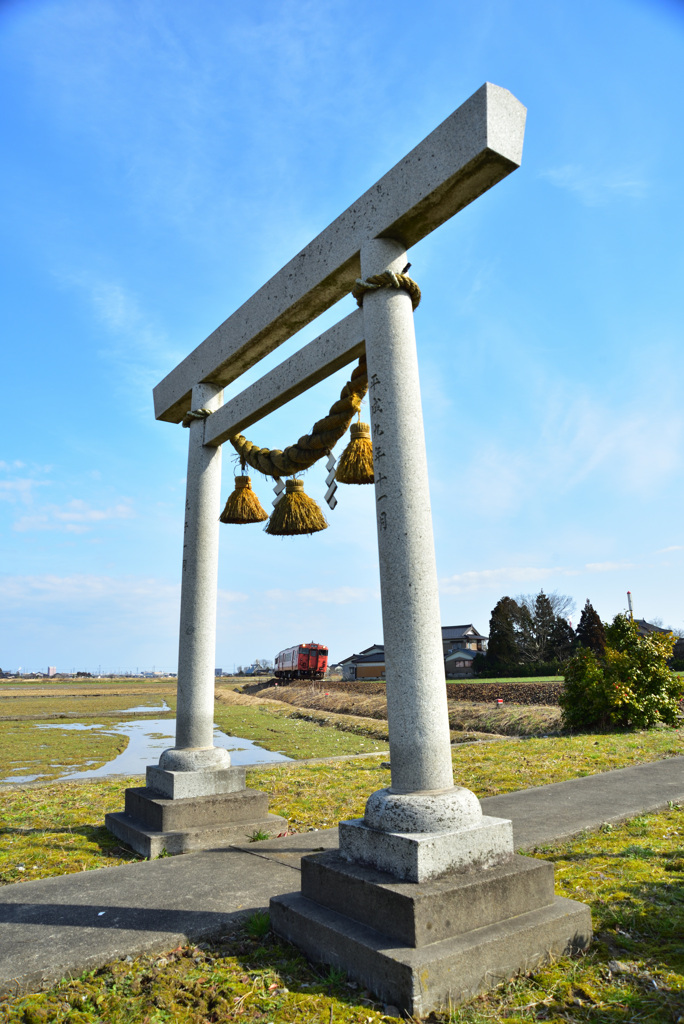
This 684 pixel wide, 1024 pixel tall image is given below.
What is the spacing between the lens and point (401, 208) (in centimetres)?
359

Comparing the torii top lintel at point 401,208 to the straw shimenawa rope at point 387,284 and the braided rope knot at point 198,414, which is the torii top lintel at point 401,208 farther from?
the braided rope knot at point 198,414

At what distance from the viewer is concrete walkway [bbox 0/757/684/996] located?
283cm

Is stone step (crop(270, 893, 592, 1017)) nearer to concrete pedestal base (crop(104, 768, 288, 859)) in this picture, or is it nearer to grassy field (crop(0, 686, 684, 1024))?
grassy field (crop(0, 686, 684, 1024))

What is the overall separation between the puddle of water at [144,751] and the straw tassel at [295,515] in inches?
138

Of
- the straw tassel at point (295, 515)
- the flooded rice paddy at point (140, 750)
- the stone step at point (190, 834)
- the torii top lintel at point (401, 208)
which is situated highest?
the torii top lintel at point (401, 208)

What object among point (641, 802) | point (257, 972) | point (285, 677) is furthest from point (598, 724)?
point (285, 677)

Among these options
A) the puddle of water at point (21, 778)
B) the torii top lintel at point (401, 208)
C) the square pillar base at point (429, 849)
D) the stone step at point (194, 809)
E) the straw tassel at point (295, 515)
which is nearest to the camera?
the square pillar base at point (429, 849)

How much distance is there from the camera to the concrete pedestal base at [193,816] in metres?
4.71

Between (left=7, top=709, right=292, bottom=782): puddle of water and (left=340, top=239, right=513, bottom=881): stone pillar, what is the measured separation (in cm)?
523

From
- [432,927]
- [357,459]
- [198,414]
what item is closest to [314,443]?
[357,459]

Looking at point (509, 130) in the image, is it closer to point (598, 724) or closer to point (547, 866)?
point (547, 866)

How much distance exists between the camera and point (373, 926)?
2695 millimetres

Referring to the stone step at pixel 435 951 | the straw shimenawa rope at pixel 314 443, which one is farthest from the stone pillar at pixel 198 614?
the stone step at pixel 435 951

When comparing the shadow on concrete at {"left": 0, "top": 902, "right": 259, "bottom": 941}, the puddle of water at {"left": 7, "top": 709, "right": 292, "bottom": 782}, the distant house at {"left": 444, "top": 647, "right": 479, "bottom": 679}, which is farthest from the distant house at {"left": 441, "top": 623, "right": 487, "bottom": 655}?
the shadow on concrete at {"left": 0, "top": 902, "right": 259, "bottom": 941}
